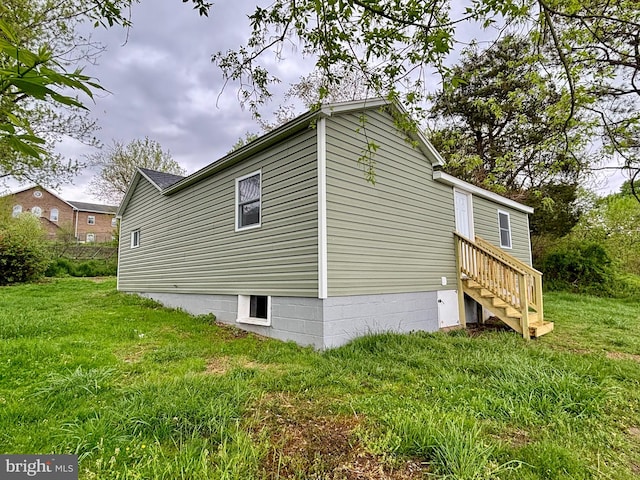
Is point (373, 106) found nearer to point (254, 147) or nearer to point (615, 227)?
point (254, 147)

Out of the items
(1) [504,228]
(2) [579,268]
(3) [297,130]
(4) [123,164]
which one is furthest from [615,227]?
(4) [123,164]

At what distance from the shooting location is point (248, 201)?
707cm

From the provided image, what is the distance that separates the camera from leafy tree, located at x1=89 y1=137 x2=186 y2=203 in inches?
819

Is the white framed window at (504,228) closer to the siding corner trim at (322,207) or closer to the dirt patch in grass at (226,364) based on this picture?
the siding corner trim at (322,207)

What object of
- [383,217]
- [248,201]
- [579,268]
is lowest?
[579,268]

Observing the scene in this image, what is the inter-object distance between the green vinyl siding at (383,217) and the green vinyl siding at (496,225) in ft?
5.92

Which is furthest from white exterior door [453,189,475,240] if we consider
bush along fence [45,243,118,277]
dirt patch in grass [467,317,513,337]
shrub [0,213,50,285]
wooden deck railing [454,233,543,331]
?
bush along fence [45,243,118,277]

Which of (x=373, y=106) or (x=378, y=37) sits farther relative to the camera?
(x=373, y=106)

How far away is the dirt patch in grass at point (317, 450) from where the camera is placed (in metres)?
2.23

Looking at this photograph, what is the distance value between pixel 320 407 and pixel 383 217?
13.7 feet

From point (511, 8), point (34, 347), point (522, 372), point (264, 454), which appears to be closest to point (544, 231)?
point (522, 372)

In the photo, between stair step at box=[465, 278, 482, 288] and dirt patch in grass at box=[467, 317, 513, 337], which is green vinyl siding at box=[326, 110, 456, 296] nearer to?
stair step at box=[465, 278, 482, 288]

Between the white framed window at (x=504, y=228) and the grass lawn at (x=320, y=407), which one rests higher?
the white framed window at (x=504, y=228)

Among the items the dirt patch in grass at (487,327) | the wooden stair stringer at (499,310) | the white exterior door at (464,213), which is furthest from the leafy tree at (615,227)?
the wooden stair stringer at (499,310)
